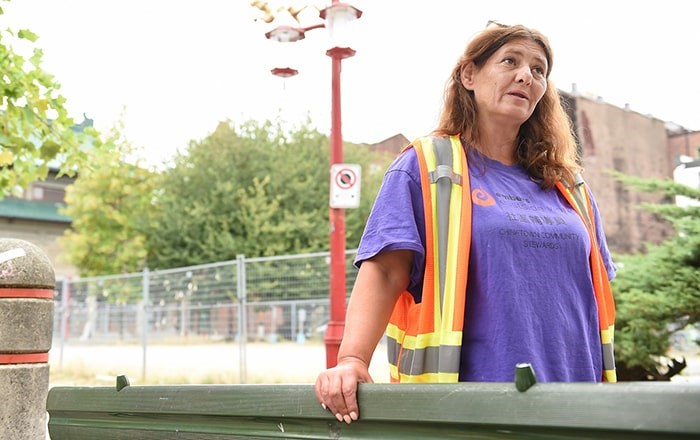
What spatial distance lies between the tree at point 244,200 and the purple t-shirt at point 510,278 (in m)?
29.1

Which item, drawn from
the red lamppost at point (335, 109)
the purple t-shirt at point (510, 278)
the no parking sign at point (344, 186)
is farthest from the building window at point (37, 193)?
the purple t-shirt at point (510, 278)

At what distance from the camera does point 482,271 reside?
1933 mm

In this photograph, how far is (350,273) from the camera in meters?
12.1

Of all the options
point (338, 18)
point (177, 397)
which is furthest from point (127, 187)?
point (177, 397)

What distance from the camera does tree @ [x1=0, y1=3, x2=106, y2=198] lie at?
591 cm

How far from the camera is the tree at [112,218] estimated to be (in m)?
33.1

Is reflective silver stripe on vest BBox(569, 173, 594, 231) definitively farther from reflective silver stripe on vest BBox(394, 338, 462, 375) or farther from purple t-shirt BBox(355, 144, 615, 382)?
reflective silver stripe on vest BBox(394, 338, 462, 375)

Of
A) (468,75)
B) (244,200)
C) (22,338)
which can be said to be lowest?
(22,338)

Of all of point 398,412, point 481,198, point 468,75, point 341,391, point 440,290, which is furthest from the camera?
point 468,75

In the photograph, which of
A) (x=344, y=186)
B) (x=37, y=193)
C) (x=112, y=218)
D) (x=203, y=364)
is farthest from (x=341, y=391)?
(x=37, y=193)

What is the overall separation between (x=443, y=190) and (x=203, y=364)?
1123cm

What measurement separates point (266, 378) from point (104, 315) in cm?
516

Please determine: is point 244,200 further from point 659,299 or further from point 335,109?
point 659,299

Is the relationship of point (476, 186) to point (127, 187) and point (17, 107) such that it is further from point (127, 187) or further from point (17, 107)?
point (127, 187)
